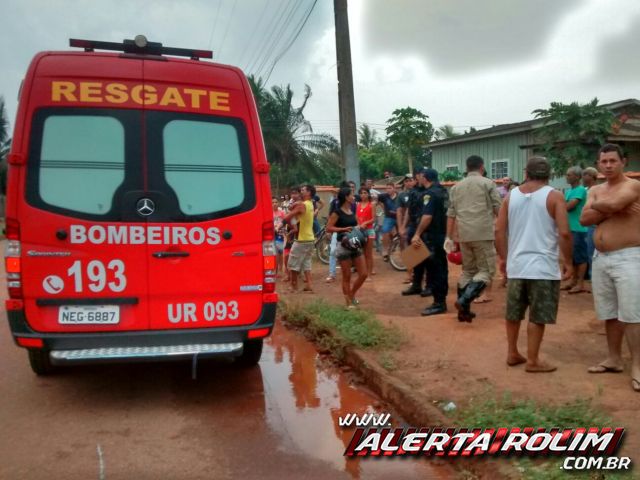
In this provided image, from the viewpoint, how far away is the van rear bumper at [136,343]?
4.17 m

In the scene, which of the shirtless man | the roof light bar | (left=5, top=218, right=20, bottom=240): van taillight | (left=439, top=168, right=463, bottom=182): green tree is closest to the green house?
(left=439, top=168, right=463, bottom=182): green tree

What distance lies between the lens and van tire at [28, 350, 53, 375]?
16.4 ft

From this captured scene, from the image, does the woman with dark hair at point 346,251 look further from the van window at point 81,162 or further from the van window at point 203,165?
the van window at point 81,162

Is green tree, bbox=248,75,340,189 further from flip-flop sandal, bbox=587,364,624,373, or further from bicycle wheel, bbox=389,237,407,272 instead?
flip-flop sandal, bbox=587,364,624,373

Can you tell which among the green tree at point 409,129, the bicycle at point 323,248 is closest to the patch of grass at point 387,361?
the bicycle at point 323,248

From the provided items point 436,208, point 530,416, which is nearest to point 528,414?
point 530,416

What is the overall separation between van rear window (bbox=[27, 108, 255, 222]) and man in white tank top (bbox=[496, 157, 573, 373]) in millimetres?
2112

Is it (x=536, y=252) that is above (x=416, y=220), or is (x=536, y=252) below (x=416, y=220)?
below

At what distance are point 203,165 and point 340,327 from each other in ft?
8.09

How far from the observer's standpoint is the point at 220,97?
4602 millimetres

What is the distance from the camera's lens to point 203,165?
14.9ft

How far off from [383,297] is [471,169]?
256 cm

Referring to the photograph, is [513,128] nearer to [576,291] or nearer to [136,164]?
[576,291]

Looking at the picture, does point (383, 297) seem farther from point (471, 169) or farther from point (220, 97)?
point (220, 97)
